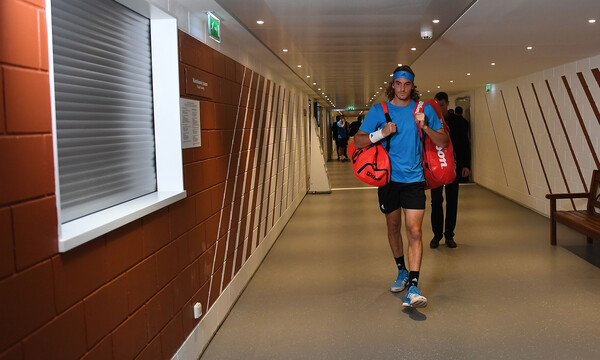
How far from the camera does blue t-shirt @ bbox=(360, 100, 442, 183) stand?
12.7 ft

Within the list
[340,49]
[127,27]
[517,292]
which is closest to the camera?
[127,27]

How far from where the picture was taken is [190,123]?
310cm

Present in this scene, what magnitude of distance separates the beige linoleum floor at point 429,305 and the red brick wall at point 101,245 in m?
0.47

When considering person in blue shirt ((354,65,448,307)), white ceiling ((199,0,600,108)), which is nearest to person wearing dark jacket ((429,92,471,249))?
white ceiling ((199,0,600,108))

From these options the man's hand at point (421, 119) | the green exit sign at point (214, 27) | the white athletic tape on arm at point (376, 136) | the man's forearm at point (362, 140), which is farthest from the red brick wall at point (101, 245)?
the man's hand at point (421, 119)

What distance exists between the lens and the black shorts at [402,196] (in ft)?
12.6

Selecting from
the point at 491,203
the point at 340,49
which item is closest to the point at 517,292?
the point at 340,49

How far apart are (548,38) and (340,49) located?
2.10 metres

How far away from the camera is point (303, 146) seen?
36.0ft

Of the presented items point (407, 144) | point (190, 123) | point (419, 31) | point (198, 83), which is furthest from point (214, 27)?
point (419, 31)

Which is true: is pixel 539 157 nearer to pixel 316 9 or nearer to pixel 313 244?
pixel 313 244

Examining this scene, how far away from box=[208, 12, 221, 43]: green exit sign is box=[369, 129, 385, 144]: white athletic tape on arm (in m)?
1.32

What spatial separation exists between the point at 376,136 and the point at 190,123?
1407mm

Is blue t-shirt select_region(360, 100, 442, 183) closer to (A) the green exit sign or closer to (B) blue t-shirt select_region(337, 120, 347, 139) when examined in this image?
(A) the green exit sign
